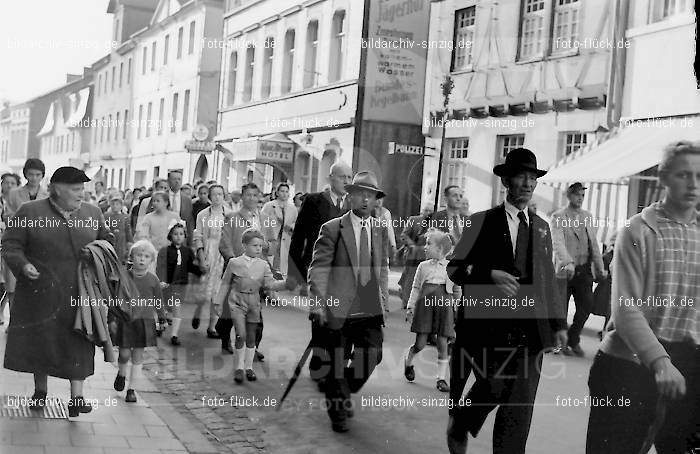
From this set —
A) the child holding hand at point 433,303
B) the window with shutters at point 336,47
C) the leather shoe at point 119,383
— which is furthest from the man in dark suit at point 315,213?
the window with shutters at point 336,47

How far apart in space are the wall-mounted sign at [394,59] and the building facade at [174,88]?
11271mm

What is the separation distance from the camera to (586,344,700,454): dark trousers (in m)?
4.60

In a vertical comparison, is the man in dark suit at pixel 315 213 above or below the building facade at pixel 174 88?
below

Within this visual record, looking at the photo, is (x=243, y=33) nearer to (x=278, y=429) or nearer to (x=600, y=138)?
(x=600, y=138)

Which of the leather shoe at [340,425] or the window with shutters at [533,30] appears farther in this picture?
the window with shutters at [533,30]

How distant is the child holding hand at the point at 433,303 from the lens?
947 centimetres

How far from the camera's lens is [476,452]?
22.7 ft

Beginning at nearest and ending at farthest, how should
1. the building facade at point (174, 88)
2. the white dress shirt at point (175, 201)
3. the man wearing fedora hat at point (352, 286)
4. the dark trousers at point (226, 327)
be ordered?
the man wearing fedora hat at point (352, 286), the dark trousers at point (226, 327), the white dress shirt at point (175, 201), the building facade at point (174, 88)

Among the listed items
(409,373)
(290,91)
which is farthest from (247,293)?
(290,91)

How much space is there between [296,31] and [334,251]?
27634 mm

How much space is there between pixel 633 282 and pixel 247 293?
5.77 m

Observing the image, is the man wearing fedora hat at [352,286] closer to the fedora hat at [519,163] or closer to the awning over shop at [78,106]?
the fedora hat at [519,163]

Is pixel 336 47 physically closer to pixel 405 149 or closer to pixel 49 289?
pixel 405 149

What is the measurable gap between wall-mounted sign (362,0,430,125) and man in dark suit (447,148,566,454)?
23098 mm
